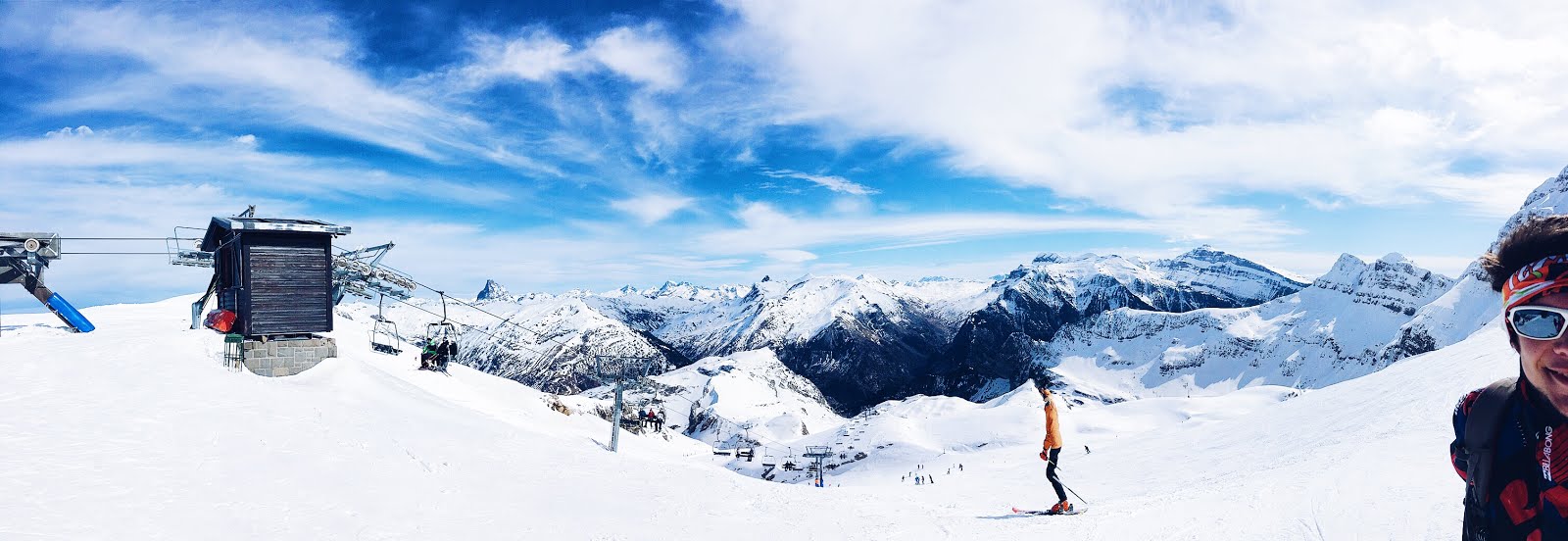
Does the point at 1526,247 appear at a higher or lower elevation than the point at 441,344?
higher

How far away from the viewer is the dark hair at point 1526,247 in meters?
2.89

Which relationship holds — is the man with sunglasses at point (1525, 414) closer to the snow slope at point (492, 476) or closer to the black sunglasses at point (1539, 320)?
the black sunglasses at point (1539, 320)

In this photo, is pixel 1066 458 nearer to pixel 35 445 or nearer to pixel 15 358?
pixel 35 445

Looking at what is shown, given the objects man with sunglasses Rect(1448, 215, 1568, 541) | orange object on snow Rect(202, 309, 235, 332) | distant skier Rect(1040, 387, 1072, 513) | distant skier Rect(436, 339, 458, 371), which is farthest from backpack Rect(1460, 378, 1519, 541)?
distant skier Rect(436, 339, 458, 371)

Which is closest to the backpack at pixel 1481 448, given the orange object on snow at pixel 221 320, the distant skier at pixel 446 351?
the orange object on snow at pixel 221 320

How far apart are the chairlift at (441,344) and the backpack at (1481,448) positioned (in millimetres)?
32412

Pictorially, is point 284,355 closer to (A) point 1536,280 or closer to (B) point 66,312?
(B) point 66,312

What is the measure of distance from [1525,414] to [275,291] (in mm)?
30747

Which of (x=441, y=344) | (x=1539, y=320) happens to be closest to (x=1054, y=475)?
(x=1539, y=320)

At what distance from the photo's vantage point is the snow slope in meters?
8.23

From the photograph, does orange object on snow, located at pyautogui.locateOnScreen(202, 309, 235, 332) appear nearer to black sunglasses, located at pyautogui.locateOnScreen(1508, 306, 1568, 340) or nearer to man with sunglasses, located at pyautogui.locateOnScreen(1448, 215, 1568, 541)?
man with sunglasses, located at pyautogui.locateOnScreen(1448, 215, 1568, 541)

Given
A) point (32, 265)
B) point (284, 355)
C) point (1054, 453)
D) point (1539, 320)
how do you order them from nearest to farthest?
point (1539, 320)
point (1054, 453)
point (284, 355)
point (32, 265)

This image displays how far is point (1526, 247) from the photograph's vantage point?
3.17 meters

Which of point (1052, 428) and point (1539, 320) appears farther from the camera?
point (1052, 428)
